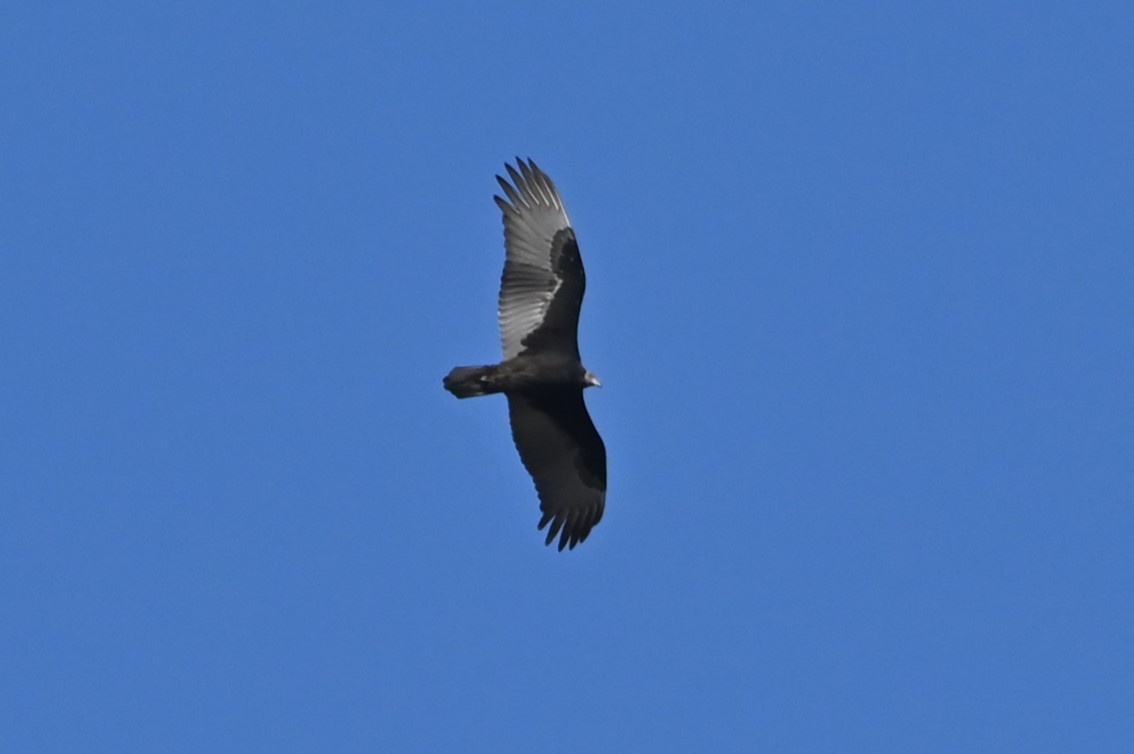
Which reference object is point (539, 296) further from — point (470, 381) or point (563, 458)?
point (563, 458)

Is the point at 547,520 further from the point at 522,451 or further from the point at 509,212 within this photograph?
the point at 509,212

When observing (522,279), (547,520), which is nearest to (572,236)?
(522,279)

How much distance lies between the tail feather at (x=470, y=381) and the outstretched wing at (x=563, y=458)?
2.73 ft

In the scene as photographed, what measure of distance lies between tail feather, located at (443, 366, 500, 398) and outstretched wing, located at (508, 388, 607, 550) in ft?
2.73

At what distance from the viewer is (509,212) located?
143 ft

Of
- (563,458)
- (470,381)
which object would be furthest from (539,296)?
(563,458)

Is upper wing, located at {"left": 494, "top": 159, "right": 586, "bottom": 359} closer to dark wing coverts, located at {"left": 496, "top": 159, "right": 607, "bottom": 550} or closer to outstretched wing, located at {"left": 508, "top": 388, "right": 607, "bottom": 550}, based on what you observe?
dark wing coverts, located at {"left": 496, "top": 159, "right": 607, "bottom": 550}

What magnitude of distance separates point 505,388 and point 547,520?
217 cm

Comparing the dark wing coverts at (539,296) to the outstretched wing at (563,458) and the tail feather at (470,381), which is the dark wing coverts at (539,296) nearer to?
the outstretched wing at (563,458)

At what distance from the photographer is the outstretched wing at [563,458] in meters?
43.8

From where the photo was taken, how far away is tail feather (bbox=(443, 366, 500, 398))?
4269 cm

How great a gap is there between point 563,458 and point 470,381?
2227mm

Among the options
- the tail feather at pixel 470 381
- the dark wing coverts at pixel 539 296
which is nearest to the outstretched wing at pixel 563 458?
the dark wing coverts at pixel 539 296

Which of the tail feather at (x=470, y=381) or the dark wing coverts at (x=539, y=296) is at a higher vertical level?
the dark wing coverts at (x=539, y=296)
